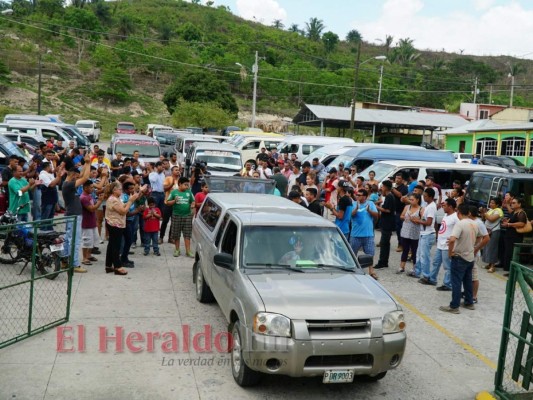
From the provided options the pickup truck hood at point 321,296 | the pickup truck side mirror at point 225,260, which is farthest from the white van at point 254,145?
the pickup truck hood at point 321,296

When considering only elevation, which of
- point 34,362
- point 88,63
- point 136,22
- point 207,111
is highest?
point 136,22

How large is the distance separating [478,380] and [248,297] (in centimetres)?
289

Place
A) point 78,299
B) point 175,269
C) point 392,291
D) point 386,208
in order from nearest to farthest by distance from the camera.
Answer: point 78,299
point 392,291
point 175,269
point 386,208

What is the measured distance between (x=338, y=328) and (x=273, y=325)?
0.64m

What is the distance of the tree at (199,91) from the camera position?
63.1 metres

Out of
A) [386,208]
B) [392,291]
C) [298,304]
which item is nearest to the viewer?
[298,304]

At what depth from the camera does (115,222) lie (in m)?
9.68

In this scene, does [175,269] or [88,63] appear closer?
[175,269]

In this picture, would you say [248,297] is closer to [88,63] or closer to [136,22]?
[88,63]

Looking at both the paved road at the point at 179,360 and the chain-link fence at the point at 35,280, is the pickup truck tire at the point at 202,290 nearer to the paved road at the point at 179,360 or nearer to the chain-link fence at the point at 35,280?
the paved road at the point at 179,360

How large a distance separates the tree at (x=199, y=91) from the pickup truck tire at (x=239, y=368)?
57.7 m

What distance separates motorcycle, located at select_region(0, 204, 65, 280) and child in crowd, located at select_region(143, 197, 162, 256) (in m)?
2.36

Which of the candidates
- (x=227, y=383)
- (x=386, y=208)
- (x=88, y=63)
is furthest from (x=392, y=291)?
(x=88, y=63)

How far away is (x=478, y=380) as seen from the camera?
6.46m
